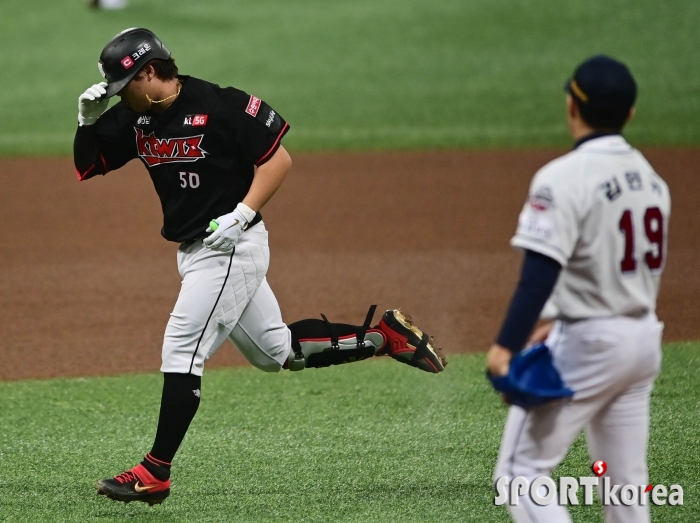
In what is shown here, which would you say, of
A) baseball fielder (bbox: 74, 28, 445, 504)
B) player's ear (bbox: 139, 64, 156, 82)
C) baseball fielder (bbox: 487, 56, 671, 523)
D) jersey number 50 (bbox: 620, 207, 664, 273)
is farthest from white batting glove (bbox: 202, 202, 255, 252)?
jersey number 50 (bbox: 620, 207, 664, 273)

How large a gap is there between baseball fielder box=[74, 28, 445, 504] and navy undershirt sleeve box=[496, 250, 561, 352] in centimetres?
158

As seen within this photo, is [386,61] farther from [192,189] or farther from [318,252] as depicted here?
[192,189]

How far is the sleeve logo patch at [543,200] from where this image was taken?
2734 mm

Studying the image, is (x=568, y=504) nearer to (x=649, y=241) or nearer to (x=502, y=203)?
(x=649, y=241)

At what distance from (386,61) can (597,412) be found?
15.1 metres

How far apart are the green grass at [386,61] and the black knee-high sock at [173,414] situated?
999 centimetres

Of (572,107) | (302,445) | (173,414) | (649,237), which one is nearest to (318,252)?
(302,445)

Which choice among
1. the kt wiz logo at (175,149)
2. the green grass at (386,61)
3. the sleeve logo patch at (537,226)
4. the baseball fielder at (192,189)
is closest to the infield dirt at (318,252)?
the green grass at (386,61)

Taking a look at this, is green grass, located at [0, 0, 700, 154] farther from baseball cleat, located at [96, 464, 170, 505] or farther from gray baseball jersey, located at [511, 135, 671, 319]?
gray baseball jersey, located at [511, 135, 671, 319]

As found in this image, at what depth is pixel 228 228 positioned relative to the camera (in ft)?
13.1

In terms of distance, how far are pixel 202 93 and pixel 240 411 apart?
74.3 inches

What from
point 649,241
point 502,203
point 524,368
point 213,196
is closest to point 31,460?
point 213,196

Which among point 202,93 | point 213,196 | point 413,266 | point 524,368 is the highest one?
point 202,93

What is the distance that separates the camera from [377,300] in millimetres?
7785
